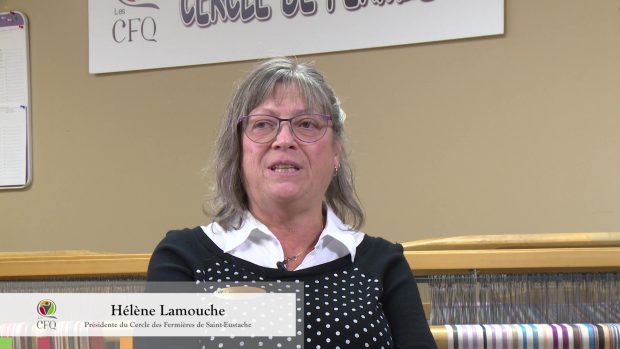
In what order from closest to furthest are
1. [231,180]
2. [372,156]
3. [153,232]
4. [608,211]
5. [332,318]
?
[332,318]
[231,180]
[608,211]
[372,156]
[153,232]

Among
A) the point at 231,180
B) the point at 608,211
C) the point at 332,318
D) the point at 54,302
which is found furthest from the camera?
the point at 608,211

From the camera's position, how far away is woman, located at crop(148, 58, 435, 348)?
972 millimetres

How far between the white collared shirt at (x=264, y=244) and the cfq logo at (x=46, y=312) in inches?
16.7

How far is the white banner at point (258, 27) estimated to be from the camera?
61.6 inches

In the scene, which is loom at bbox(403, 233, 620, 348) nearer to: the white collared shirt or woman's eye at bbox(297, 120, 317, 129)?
the white collared shirt

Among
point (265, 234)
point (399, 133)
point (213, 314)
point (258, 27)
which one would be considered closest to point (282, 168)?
point (265, 234)

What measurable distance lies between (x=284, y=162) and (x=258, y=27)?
85cm

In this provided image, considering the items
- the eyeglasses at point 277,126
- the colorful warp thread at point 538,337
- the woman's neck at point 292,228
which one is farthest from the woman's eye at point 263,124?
the colorful warp thread at point 538,337

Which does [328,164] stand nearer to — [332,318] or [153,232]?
[332,318]

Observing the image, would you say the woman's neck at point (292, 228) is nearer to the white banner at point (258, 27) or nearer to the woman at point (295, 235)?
the woman at point (295, 235)

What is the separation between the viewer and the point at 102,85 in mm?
1878

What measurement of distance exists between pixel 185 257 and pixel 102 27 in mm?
1172

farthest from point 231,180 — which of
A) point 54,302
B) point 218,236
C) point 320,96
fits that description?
point 54,302

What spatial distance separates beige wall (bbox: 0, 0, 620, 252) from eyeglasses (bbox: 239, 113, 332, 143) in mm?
→ 629
